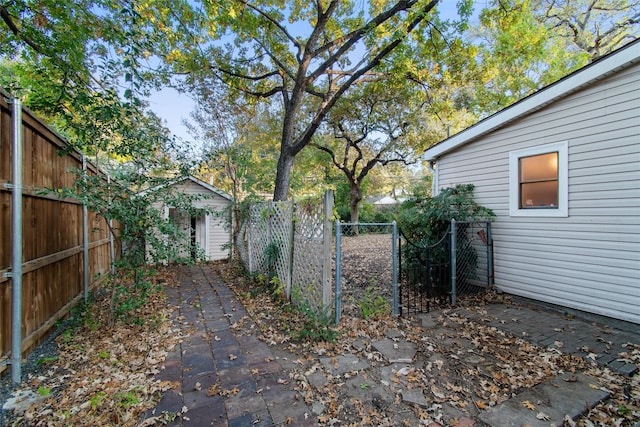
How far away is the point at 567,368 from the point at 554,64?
13888mm

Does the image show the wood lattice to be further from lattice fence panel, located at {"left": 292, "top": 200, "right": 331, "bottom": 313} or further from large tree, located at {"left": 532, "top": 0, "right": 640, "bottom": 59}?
large tree, located at {"left": 532, "top": 0, "right": 640, "bottom": 59}

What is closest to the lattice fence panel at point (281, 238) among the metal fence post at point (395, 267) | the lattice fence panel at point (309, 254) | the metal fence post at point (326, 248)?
the lattice fence panel at point (309, 254)

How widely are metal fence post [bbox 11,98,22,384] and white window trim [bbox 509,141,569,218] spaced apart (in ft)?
22.4

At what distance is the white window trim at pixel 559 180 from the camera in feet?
14.8

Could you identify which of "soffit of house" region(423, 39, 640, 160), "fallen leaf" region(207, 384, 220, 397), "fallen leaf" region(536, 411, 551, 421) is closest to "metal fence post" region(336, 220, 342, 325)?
"fallen leaf" region(207, 384, 220, 397)

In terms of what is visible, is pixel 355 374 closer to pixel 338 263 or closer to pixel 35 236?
pixel 338 263

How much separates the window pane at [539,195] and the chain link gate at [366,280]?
2.48m

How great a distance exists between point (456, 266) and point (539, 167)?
7.30 feet

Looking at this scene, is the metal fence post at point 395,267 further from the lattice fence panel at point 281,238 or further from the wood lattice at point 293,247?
the lattice fence panel at point 281,238

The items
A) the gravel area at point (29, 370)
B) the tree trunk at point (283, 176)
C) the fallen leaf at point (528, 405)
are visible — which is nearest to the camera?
the gravel area at point (29, 370)

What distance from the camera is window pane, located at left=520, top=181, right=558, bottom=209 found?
15.6 feet

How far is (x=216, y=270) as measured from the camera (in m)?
7.97

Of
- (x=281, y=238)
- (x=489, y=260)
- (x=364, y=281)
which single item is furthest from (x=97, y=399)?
(x=489, y=260)

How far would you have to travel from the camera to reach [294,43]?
7.89 meters
